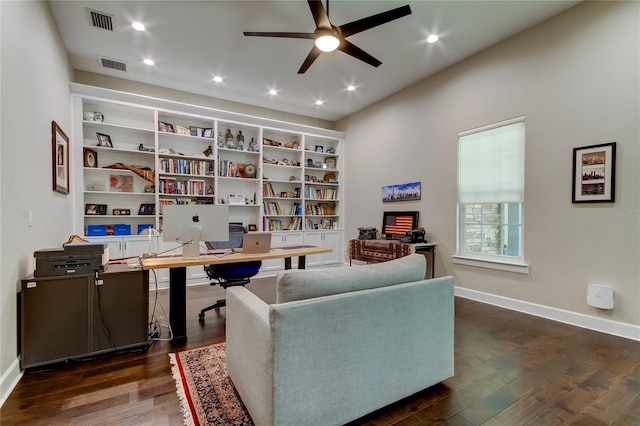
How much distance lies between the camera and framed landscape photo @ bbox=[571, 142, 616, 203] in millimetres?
2570

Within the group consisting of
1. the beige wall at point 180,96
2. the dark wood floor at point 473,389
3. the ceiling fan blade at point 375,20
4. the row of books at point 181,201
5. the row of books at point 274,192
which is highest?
the beige wall at point 180,96

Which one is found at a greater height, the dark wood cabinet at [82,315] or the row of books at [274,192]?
the row of books at [274,192]

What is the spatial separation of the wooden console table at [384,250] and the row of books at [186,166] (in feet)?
8.68

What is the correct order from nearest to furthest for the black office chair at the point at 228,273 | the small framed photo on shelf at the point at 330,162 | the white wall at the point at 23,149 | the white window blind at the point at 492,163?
the white wall at the point at 23,149, the black office chair at the point at 228,273, the white window blind at the point at 492,163, the small framed photo on shelf at the point at 330,162

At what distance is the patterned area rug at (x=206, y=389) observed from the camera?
1.49 m

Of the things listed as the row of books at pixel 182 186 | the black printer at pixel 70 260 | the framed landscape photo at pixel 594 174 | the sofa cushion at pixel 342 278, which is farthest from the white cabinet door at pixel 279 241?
the framed landscape photo at pixel 594 174

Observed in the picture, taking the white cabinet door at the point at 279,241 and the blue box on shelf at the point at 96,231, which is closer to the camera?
the blue box on shelf at the point at 96,231

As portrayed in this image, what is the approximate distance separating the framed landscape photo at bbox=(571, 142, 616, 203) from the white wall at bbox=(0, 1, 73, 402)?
4.52 metres

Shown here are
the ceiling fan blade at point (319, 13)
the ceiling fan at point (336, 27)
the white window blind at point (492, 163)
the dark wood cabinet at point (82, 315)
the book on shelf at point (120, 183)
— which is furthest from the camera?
the book on shelf at point (120, 183)

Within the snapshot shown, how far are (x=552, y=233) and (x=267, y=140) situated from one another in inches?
171

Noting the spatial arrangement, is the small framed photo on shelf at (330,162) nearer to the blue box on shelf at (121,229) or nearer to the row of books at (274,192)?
the row of books at (274,192)

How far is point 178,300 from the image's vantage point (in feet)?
7.95

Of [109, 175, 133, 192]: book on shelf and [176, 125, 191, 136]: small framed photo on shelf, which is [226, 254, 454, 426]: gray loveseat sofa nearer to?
Result: [109, 175, 133, 192]: book on shelf

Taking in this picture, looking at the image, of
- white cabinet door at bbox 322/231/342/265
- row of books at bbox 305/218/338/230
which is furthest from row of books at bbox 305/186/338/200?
white cabinet door at bbox 322/231/342/265
